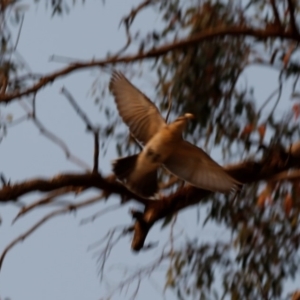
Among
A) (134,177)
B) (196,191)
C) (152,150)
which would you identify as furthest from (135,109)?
(196,191)

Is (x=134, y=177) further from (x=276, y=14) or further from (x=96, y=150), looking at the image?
(x=276, y=14)

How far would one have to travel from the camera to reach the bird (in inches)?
177

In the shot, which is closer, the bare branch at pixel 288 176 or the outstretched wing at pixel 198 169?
the outstretched wing at pixel 198 169

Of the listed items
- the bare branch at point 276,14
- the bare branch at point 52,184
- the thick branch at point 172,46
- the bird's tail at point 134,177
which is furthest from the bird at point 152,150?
the bare branch at point 276,14

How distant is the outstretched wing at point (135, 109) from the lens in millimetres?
4598

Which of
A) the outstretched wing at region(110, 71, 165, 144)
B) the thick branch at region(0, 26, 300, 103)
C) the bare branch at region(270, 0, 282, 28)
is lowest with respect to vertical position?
the outstretched wing at region(110, 71, 165, 144)

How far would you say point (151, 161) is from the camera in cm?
462

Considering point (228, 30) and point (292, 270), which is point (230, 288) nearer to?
point (292, 270)

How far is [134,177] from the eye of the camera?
444 cm

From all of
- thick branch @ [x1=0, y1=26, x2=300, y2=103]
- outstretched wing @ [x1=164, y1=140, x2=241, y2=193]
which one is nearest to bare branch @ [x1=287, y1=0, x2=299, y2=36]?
thick branch @ [x1=0, y1=26, x2=300, y2=103]

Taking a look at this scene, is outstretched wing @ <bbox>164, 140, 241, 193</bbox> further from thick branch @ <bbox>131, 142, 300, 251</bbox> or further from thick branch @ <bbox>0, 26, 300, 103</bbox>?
thick branch @ <bbox>0, 26, 300, 103</bbox>

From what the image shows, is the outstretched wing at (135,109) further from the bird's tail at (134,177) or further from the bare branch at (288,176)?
the bare branch at (288,176)

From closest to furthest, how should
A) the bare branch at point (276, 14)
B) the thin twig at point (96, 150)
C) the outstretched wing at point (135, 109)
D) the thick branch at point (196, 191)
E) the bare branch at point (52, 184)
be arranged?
the thin twig at point (96, 150) < the bare branch at point (52, 184) < the thick branch at point (196, 191) < the outstretched wing at point (135, 109) < the bare branch at point (276, 14)

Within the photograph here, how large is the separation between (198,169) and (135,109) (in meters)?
0.42
